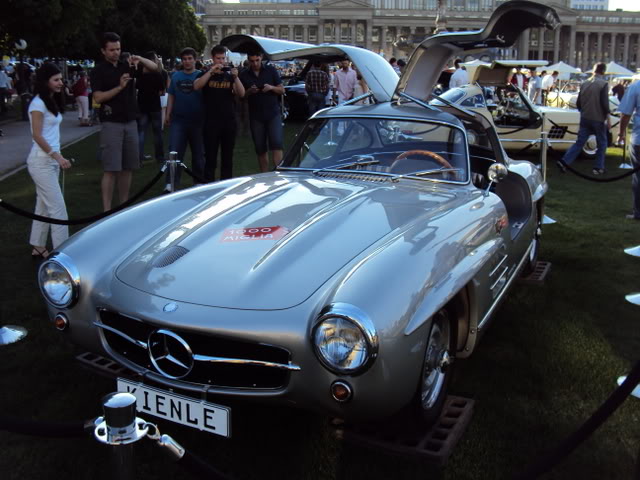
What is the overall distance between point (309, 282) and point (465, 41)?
3.36 meters

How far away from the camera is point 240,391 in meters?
2.89

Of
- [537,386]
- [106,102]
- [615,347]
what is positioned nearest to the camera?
[537,386]

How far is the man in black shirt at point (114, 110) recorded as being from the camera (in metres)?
6.95

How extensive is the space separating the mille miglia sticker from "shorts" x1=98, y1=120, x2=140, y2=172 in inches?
153

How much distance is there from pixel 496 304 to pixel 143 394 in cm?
212

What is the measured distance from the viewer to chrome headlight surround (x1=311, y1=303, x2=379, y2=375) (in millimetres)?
2678

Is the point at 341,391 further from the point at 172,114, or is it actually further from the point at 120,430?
the point at 172,114

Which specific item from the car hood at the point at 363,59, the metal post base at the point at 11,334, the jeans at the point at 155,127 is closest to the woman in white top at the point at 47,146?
the metal post base at the point at 11,334

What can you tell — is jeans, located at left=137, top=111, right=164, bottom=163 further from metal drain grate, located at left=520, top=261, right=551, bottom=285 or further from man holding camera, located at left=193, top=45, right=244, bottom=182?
metal drain grate, located at left=520, top=261, right=551, bottom=285

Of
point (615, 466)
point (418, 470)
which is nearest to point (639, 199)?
point (615, 466)

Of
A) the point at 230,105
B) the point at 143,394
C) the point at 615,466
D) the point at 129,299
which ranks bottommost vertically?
the point at 615,466

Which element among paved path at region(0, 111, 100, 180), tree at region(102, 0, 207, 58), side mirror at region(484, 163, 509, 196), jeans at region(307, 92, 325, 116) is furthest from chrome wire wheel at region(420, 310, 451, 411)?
tree at region(102, 0, 207, 58)

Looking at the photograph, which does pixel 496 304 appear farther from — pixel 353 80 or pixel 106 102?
pixel 353 80

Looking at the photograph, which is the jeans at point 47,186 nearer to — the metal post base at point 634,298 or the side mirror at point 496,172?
the side mirror at point 496,172
